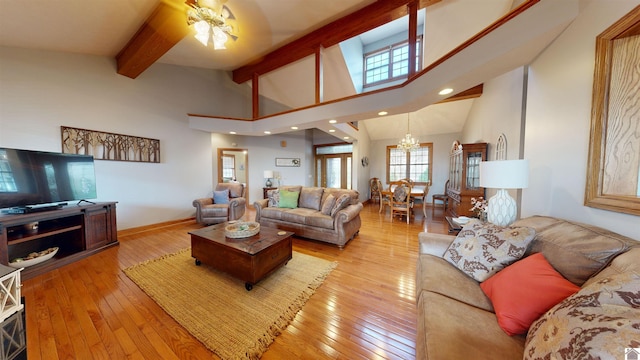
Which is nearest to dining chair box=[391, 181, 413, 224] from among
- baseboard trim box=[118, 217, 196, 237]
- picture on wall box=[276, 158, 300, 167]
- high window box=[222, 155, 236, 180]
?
picture on wall box=[276, 158, 300, 167]

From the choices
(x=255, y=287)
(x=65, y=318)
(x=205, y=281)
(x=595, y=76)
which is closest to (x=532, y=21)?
(x=595, y=76)

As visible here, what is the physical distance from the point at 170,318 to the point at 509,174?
124 inches

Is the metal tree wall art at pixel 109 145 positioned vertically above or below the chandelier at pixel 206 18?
below

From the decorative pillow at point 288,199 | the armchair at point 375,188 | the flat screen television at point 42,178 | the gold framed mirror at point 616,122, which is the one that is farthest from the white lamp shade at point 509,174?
the flat screen television at point 42,178

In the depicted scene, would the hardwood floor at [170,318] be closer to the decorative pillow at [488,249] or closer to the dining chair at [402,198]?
the decorative pillow at [488,249]

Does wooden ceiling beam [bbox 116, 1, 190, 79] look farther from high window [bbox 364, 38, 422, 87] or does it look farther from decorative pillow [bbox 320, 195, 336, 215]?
high window [bbox 364, 38, 422, 87]

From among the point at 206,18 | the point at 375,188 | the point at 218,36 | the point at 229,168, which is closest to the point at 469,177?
the point at 375,188

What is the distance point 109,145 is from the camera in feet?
11.2

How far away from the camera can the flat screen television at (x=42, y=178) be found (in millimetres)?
2218

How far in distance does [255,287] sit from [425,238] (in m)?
1.76

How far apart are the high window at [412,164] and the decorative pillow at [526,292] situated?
5.99m

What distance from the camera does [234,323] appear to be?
156cm

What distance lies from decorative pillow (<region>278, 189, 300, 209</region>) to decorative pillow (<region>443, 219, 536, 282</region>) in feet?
8.97

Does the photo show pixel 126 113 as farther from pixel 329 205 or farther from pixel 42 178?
pixel 329 205
